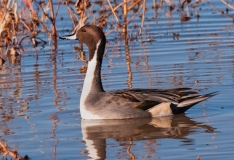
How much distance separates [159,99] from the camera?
28.1ft

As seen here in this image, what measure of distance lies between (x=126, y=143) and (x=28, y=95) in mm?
2918

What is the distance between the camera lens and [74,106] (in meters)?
9.19

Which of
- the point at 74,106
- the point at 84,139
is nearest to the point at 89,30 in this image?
the point at 74,106

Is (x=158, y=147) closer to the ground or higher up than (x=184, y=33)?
closer to the ground

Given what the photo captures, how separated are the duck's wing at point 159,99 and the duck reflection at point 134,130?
14 cm

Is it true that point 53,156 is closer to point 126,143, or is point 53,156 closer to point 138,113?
point 126,143

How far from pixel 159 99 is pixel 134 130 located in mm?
760

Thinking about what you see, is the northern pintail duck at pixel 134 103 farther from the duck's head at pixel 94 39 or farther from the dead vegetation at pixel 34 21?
the dead vegetation at pixel 34 21

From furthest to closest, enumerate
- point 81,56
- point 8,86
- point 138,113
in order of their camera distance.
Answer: point 81,56 → point 8,86 → point 138,113

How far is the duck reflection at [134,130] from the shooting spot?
24.1 ft

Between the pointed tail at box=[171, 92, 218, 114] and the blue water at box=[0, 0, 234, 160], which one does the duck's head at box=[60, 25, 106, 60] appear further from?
the pointed tail at box=[171, 92, 218, 114]

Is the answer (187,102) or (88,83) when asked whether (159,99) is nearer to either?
(187,102)

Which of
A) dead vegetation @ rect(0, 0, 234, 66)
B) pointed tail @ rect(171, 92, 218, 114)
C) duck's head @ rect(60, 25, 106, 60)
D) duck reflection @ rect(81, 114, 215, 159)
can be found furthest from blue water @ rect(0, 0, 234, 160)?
duck's head @ rect(60, 25, 106, 60)

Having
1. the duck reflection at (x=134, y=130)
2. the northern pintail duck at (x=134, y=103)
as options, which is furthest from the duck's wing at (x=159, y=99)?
the duck reflection at (x=134, y=130)
